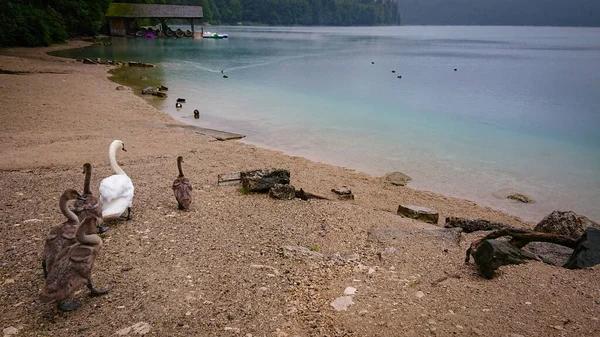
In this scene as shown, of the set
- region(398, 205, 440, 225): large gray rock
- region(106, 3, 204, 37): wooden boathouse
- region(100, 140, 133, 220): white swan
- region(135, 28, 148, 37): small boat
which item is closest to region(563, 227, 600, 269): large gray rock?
region(398, 205, 440, 225): large gray rock

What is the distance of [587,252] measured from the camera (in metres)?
5.50

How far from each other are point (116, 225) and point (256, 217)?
7.20 ft

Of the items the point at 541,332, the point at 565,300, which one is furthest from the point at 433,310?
the point at 565,300

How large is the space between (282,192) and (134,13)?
206 feet

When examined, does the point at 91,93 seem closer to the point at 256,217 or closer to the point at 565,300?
the point at 256,217

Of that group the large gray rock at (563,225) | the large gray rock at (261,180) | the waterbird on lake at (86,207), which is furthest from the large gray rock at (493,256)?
the waterbird on lake at (86,207)

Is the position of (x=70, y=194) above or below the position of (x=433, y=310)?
above

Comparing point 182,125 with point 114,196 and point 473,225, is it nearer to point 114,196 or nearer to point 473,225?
point 114,196

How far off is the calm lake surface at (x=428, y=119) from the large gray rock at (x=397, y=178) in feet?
0.97

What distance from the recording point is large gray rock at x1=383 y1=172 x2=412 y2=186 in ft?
38.9

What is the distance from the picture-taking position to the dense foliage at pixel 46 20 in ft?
130

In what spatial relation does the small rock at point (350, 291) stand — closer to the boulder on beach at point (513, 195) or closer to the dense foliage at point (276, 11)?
the boulder on beach at point (513, 195)

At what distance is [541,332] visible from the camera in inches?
162

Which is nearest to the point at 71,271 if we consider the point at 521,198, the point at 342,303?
the point at 342,303
